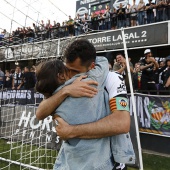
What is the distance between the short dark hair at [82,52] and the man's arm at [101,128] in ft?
0.97

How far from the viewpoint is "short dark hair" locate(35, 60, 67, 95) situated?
1.15 metres

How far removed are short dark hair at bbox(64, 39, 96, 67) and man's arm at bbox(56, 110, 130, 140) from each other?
296 millimetres

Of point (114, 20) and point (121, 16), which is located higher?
point (121, 16)

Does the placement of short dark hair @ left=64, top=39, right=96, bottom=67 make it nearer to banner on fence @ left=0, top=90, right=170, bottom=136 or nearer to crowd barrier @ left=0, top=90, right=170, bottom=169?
crowd barrier @ left=0, top=90, right=170, bottom=169

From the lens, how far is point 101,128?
1065mm

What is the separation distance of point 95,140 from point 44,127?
3.92 meters

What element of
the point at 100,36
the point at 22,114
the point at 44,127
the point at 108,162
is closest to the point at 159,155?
the point at 44,127

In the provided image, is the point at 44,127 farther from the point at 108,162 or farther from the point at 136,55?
the point at 136,55

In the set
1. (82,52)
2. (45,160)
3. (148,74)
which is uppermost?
(148,74)

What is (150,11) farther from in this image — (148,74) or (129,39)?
(148,74)

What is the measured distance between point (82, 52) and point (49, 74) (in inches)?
7.9

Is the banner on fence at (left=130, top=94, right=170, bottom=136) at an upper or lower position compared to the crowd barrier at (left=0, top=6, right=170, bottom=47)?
lower

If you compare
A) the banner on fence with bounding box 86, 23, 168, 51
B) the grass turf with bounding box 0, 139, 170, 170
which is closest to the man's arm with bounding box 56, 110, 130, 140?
the grass turf with bounding box 0, 139, 170, 170

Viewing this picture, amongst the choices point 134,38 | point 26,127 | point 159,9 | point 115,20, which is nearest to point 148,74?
point 26,127
